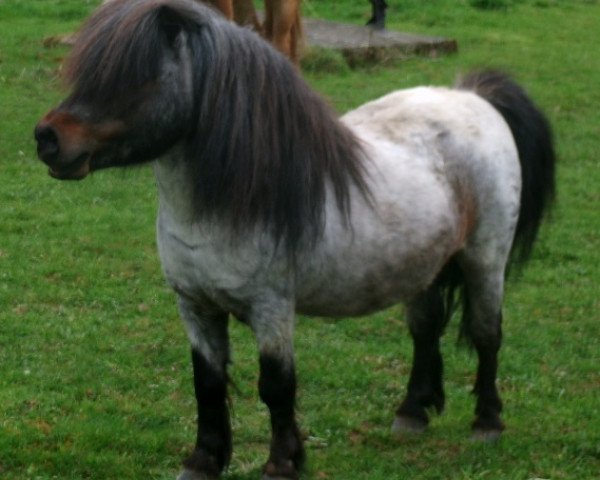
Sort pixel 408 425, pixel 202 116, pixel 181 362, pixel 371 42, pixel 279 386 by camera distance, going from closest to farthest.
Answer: pixel 202 116 → pixel 279 386 → pixel 408 425 → pixel 181 362 → pixel 371 42

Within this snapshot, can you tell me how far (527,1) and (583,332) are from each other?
12441mm

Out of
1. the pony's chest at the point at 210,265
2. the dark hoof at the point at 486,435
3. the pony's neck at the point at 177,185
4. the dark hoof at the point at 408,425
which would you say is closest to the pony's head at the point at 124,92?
the pony's neck at the point at 177,185

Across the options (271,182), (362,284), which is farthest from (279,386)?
(271,182)

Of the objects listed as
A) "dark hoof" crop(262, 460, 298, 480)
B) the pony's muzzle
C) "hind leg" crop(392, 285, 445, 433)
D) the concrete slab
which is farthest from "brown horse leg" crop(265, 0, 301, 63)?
the pony's muzzle

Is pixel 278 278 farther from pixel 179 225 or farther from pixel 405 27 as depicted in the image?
pixel 405 27

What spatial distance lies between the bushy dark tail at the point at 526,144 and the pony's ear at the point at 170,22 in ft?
6.00

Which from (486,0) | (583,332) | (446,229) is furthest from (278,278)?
(486,0)

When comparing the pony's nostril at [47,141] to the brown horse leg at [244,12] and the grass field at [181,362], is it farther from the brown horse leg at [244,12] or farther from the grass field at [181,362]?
the brown horse leg at [244,12]

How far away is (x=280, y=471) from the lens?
5105 millimetres

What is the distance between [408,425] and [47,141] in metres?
2.29

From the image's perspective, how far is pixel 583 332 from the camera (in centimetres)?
756

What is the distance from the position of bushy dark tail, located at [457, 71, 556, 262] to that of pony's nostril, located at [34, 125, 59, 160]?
7.23 ft

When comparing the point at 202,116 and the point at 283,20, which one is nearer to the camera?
the point at 202,116

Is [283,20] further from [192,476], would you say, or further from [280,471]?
[280,471]
